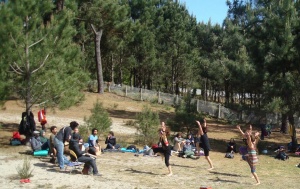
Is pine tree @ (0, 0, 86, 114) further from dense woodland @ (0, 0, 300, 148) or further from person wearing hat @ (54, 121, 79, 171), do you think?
person wearing hat @ (54, 121, 79, 171)

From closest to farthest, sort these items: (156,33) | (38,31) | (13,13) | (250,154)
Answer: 1. (250,154)
2. (13,13)
3. (38,31)
4. (156,33)

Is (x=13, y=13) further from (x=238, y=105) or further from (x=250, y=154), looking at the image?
(x=238, y=105)

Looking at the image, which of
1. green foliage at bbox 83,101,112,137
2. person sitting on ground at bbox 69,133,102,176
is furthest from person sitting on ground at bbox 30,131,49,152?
green foliage at bbox 83,101,112,137

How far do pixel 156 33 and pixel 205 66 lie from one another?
299 inches

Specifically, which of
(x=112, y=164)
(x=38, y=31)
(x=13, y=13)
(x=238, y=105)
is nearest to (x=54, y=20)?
(x=38, y=31)

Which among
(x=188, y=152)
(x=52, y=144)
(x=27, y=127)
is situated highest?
(x=27, y=127)

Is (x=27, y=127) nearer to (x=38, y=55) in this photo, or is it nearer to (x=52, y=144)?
(x=38, y=55)

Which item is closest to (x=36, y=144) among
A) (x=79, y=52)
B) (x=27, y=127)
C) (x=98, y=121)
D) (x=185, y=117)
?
(x=27, y=127)

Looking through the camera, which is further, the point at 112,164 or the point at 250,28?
the point at 250,28

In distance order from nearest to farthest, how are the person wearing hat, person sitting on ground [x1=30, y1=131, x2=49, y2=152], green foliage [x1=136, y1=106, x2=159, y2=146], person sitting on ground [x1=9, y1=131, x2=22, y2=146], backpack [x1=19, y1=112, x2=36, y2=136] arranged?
the person wearing hat → person sitting on ground [x1=30, y1=131, x2=49, y2=152] → backpack [x1=19, y1=112, x2=36, y2=136] → person sitting on ground [x1=9, y1=131, x2=22, y2=146] → green foliage [x1=136, y1=106, x2=159, y2=146]

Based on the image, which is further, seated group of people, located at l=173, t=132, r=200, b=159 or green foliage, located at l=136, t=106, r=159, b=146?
green foliage, located at l=136, t=106, r=159, b=146

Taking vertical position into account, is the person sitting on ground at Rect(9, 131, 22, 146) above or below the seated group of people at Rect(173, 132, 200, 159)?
above

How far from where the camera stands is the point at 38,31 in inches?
569

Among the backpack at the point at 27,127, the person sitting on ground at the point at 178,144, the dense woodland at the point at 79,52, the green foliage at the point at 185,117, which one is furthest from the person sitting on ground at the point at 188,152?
the backpack at the point at 27,127
